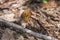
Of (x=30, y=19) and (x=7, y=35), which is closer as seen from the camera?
(x=7, y=35)

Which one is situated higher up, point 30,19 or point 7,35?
point 30,19

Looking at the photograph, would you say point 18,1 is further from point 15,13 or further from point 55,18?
point 55,18

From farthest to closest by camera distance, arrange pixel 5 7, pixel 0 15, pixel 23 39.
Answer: pixel 5 7 → pixel 0 15 → pixel 23 39

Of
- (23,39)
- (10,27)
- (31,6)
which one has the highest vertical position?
(31,6)

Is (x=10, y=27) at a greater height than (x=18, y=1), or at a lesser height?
lesser

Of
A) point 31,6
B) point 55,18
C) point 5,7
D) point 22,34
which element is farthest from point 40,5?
point 22,34

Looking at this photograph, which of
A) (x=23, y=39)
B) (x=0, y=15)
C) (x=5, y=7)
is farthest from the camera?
(x=5, y=7)

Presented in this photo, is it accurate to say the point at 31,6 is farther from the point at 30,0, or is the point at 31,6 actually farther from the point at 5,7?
the point at 5,7

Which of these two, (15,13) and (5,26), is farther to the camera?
(15,13)

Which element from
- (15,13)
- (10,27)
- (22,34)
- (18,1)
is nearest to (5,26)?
(10,27)
